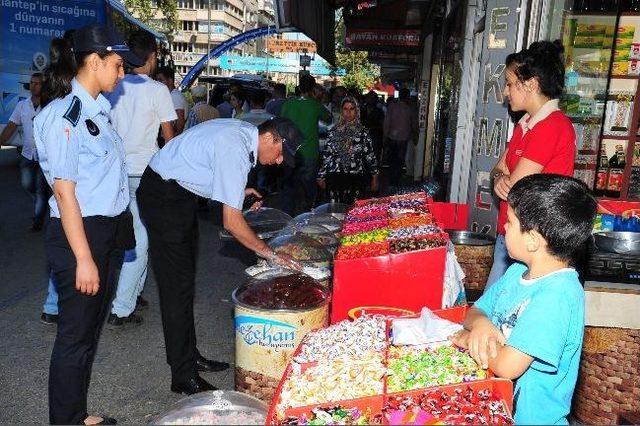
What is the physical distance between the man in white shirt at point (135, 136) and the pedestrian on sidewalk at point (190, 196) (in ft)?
3.56

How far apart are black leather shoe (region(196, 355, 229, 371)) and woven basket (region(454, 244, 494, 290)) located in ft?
6.87

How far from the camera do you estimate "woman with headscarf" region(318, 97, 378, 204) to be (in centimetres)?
717

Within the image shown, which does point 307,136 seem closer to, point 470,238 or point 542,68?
point 470,238

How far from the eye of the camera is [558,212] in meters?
2.01

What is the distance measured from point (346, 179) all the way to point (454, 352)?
5.07 m

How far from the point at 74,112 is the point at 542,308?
7.20ft

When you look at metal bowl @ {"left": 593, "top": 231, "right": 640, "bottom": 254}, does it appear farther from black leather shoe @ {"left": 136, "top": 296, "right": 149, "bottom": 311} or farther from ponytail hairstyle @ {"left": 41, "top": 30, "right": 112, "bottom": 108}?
black leather shoe @ {"left": 136, "top": 296, "right": 149, "bottom": 311}

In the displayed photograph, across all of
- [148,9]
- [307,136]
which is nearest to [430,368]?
[307,136]

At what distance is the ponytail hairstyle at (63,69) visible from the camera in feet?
9.23

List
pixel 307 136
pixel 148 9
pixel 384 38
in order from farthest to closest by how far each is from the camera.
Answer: pixel 148 9 < pixel 384 38 < pixel 307 136

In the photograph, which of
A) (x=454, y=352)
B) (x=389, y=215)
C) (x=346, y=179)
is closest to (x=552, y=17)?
(x=389, y=215)

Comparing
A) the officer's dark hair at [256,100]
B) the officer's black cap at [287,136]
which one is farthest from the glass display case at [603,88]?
the officer's dark hair at [256,100]

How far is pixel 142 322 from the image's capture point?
16.4ft

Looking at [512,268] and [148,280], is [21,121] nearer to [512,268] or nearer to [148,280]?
[148,280]
